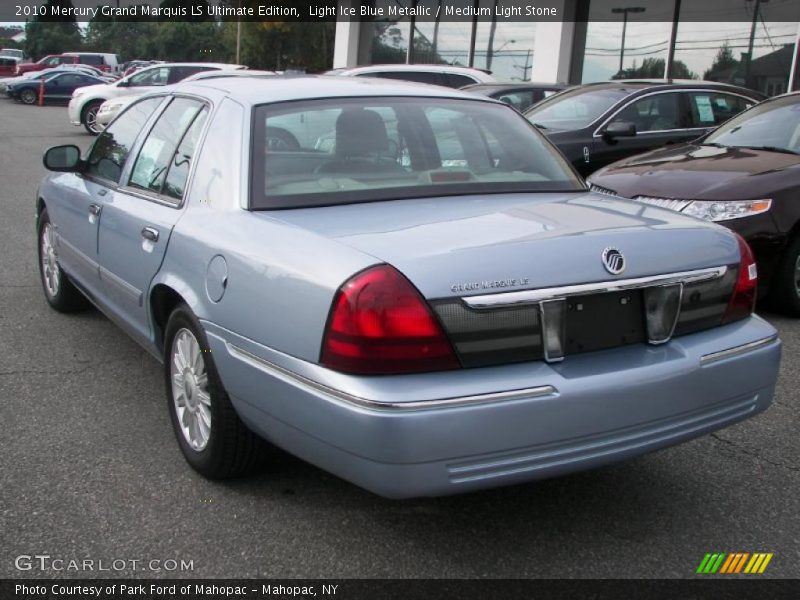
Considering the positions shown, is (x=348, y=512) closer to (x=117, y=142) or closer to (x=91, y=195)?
(x=91, y=195)

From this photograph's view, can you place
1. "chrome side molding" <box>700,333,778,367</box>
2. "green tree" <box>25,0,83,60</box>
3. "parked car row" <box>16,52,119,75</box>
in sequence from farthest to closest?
"green tree" <box>25,0,83,60</box>
"parked car row" <box>16,52,119,75</box>
"chrome side molding" <box>700,333,778,367</box>

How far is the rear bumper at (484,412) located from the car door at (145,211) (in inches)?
34.7

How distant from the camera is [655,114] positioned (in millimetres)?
9562

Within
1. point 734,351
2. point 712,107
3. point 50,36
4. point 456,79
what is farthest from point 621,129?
point 50,36

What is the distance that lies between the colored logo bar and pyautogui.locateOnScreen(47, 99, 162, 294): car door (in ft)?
10.2

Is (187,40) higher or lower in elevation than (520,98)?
higher

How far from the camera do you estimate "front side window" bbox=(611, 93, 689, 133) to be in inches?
373

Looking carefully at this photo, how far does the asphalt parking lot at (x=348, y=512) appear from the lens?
2.97 m

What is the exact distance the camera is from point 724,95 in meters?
9.91

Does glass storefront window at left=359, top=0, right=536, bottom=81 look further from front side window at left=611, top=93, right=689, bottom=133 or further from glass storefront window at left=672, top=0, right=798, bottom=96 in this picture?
front side window at left=611, top=93, right=689, bottom=133

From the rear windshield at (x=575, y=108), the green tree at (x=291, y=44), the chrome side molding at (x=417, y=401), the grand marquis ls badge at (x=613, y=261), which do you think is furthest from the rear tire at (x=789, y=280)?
the green tree at (x=291, y=44)

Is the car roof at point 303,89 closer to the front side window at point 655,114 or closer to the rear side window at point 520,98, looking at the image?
the front side window at point 655,114

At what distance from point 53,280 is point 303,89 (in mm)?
2739

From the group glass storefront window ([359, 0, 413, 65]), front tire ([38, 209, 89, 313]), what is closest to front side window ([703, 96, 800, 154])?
front tire ([38, 209, 89, 313])
